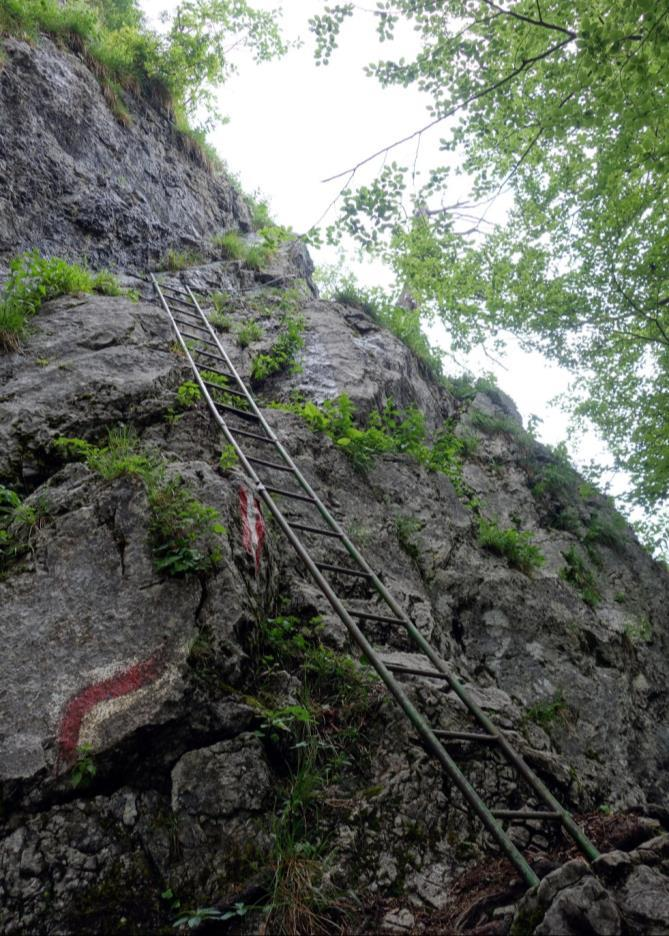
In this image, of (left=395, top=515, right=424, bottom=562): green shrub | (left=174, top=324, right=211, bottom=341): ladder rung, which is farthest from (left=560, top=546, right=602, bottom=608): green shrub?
(left=174, top=324, right=211, bottom=341): ladder rung

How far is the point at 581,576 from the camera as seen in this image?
26.6 feet

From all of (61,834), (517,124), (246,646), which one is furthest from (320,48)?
(61,834)

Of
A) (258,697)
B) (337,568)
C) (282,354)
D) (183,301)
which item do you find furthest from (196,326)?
(258,697)

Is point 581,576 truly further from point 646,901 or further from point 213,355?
point 646,901

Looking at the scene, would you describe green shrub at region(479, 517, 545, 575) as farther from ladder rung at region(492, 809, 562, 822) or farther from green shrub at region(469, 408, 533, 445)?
ladder rung at region(492, 809, 562, 822)

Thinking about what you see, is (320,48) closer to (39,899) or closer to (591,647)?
(591,647)

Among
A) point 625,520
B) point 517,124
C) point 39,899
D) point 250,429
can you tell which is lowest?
point 39,899

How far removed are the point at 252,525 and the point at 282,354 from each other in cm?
464

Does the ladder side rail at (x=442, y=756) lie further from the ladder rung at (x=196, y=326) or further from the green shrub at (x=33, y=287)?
the ladder rung at (x=196, y=326)

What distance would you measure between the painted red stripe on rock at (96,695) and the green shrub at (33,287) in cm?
435

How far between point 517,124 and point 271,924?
9.32 m

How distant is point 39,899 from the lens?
2402mm

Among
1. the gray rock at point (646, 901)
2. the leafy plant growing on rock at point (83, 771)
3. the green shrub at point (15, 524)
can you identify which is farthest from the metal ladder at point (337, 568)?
the green shrub at point (15, 524)

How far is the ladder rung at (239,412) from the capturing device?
20.0 feet
